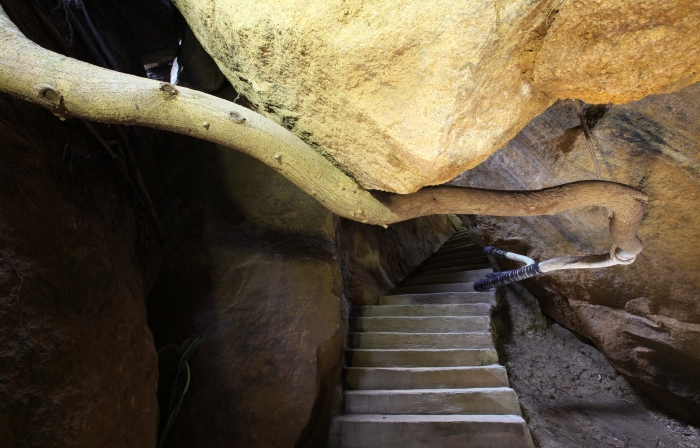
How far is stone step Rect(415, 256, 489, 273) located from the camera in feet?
17.1

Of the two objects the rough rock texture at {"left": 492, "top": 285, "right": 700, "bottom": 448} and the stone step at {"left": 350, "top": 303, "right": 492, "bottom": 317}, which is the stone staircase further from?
the rough rock texture at {"left": 492, "top": 285, "right": 700, "bottom": 448}

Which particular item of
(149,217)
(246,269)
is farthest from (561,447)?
(149,217)

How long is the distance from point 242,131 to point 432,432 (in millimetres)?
2294

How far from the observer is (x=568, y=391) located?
3400 mm

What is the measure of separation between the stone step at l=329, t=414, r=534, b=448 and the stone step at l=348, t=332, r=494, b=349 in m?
0.70

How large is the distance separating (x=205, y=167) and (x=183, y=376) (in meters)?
1.73

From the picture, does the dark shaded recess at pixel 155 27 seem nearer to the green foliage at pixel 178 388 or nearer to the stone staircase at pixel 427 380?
the green foliage at pixel 178 388

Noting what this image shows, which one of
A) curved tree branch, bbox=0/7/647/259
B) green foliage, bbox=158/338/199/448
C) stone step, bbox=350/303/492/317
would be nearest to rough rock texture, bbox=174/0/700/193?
curved tree branch, bbox=0/7/647/259

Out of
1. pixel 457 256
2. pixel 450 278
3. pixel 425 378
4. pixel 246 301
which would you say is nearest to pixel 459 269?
pixel 450 278

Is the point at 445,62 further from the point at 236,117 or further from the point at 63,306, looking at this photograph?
the point at 63,306

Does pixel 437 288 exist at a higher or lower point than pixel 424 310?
higher

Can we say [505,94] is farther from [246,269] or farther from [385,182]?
[246,269]

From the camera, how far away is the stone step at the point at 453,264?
205 inches

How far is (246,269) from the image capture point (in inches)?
112
